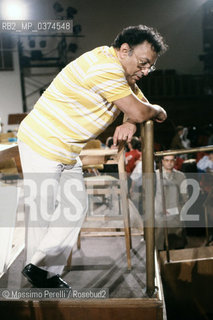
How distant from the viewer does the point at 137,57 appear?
1499 millimetres

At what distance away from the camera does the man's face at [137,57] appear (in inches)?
58.7

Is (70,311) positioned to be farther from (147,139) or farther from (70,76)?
(70,76)

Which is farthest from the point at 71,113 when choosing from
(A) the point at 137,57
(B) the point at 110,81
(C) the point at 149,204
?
(C) the point at 149,204

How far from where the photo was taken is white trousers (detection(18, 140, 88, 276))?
1587mm

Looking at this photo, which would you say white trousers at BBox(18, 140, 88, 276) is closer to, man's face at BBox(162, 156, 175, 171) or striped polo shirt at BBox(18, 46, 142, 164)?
striped polo shirt at BBox(18, 46, 142, 164)

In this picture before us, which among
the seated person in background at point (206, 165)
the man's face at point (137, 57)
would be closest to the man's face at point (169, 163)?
the seated person in background at point (206, 165)

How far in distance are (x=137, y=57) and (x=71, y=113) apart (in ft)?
1.29

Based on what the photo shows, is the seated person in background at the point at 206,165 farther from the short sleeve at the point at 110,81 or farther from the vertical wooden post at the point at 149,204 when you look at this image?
the short sleeve at the point at 110,81

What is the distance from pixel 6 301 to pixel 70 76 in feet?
3.67

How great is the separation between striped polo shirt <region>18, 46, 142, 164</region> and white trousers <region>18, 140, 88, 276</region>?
66 millimetres

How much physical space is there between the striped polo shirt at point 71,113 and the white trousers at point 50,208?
0.07 metres

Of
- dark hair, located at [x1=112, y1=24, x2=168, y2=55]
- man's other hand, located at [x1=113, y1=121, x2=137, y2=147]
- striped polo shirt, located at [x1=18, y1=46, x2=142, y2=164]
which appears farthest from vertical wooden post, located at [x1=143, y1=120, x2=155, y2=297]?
dark hair, located at [x1=112, y1=24, x2=168, y2=55]

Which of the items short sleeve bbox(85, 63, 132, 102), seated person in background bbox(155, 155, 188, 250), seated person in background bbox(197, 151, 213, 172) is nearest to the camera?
short sleeve bbox(85, 63, 132, 102)

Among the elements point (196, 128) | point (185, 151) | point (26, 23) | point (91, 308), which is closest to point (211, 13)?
point (196, 128)
